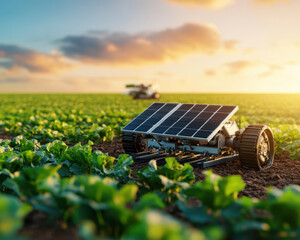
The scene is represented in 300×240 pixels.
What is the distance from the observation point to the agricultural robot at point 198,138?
21.5ft

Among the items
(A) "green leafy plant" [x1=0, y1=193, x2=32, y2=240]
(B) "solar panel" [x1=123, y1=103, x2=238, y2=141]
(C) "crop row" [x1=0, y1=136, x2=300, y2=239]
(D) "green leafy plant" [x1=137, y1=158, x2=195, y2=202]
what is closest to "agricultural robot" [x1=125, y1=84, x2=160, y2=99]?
(B) "solar panel" [x1=123, y1=103, x2=238, y2=141]

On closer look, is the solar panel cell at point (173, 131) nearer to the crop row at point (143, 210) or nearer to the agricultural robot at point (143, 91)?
the crop row at point (143, 210)

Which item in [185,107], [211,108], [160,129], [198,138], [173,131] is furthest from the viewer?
[185,107]

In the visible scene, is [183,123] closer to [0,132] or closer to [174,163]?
[174,163]

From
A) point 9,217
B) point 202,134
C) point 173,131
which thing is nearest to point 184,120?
point 173,131

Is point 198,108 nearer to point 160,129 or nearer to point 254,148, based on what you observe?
point 160,129

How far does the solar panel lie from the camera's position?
21.4 feet

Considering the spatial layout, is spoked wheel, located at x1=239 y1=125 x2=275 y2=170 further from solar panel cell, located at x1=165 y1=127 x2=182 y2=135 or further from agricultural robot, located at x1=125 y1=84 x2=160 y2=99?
agricultural robot, located at x1=125 y1=84 x2=160 y2=99

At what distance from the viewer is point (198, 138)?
622 cm

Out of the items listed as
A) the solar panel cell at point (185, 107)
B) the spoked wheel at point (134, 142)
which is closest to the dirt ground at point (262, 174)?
the spoked wheel at point (134, 142)

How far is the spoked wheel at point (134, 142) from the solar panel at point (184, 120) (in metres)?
0.24

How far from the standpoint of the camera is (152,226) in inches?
77.4

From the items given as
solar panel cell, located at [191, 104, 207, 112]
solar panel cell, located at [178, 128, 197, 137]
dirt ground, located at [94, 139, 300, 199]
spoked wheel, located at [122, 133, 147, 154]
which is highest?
solar panel cell, located at [191, 104, 207, 112]

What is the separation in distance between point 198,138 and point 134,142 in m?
1.99
